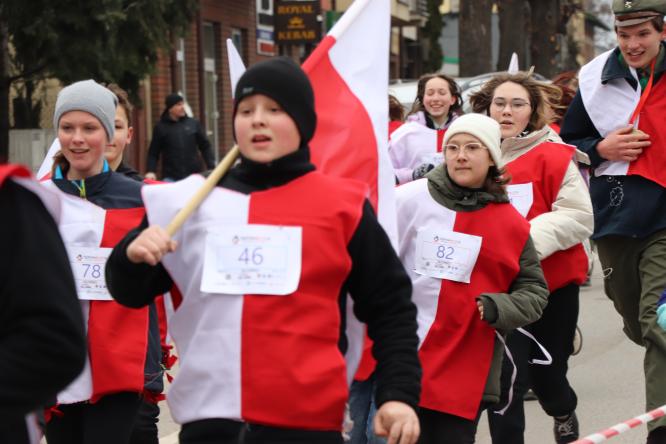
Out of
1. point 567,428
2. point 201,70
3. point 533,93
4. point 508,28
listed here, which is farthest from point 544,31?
point 567,428

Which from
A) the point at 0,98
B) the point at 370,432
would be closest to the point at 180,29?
the point at 0,98

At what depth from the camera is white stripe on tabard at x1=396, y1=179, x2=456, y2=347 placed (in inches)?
208

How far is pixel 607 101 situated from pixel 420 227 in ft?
5.60

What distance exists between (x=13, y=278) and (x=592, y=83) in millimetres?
4443

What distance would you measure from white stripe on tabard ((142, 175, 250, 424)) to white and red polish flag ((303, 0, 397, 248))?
0.83 metres

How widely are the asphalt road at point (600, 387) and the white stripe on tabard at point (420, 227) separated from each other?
256cm

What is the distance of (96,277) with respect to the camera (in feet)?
16.5

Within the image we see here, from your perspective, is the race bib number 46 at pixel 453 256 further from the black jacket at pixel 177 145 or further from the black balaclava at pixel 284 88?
the black jacket at pixel 177 145

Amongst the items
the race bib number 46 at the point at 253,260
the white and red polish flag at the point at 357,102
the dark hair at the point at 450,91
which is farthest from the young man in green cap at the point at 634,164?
the race bib number 46 at the point at 253,260

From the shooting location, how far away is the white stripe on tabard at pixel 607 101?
6.56m

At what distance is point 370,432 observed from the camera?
218 inches

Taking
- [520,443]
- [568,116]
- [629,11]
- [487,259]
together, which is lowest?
[520,443]

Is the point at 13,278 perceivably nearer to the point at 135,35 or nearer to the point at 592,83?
the point at 592,83

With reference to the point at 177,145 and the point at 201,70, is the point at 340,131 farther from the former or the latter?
the point at 201,70
